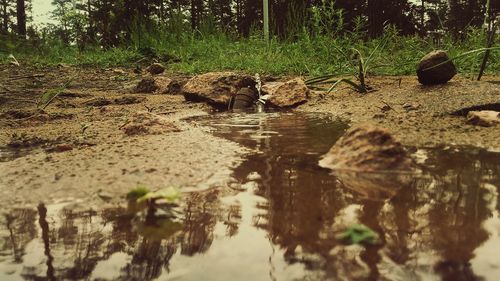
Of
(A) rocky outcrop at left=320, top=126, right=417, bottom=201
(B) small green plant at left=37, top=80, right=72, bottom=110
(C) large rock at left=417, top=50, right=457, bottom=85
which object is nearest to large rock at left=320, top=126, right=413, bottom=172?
(A) rocky outcrop at left=320, top=126, right=417, bottom=201

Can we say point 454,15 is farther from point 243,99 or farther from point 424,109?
point 424,109

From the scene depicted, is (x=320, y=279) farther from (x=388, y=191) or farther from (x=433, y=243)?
(x=388, y=191)

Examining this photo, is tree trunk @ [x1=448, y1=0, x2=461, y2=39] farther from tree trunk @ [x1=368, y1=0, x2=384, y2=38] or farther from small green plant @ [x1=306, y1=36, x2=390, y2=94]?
small green plant @ [x1=306, y1=36, x2=390, y2=94]

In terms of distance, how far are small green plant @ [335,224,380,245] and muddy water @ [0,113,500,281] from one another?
19 mm

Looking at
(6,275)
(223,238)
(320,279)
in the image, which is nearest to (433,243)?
(320,279)

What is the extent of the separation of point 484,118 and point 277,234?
5.31 feet

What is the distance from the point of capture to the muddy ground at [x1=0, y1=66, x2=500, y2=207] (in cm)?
140

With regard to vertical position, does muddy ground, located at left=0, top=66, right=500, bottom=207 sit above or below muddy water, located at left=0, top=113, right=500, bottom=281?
above

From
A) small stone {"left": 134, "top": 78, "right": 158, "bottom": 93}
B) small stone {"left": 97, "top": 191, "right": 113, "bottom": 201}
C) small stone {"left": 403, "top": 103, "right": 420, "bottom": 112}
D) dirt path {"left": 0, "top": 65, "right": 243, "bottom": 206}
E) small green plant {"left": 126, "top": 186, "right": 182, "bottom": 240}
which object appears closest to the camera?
small green plant {"left": 126, "top": 186, "right": 182, "bottom": 240}

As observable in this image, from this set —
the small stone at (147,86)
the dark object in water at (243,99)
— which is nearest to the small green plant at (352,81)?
the dark object in water at (243,99)

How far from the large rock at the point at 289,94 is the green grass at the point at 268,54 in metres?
0.40

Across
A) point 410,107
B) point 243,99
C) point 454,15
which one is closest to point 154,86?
point 243,99

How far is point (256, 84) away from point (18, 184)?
2952mm

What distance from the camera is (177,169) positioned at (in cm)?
151
